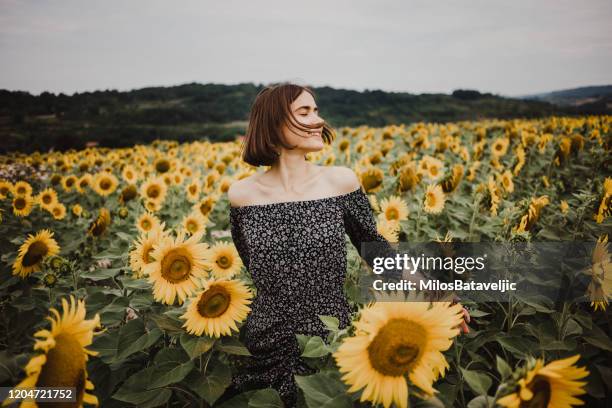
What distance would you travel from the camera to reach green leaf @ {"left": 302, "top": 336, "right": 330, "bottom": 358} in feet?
4.24

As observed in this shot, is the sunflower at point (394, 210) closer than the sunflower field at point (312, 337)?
No

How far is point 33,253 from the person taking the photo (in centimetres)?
260

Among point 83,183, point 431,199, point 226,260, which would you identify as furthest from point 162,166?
point 431,199

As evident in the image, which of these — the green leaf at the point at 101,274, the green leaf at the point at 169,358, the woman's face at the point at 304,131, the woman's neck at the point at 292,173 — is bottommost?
the green leaf at the point at 169,358

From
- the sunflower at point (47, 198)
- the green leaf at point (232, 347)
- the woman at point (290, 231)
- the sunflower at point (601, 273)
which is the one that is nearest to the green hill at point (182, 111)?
the sunflower at point (47, 198)

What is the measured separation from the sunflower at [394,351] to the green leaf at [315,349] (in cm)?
28

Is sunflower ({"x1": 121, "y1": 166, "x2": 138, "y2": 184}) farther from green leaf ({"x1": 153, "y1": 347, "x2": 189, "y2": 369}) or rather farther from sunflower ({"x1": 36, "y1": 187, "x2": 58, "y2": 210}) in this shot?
green leaf ({"x1": 153, "y1": 347, "x2": 189, "y2": 369})

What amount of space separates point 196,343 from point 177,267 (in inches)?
16.0

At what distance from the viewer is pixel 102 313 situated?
77.8 inches

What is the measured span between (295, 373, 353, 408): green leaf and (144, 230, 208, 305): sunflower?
0.83 metres

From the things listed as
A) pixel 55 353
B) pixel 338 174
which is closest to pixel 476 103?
pixel 338 174

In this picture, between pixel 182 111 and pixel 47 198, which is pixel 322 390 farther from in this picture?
pixel 182 111

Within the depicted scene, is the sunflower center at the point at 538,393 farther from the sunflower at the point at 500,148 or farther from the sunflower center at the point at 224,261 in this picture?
the sunflower at the point at 500,148

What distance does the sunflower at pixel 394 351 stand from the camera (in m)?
0.98
